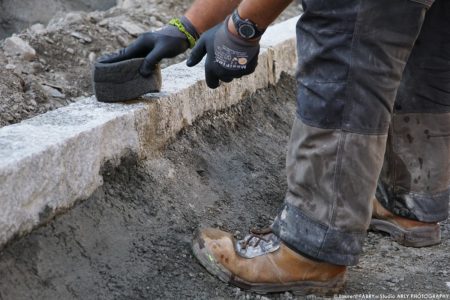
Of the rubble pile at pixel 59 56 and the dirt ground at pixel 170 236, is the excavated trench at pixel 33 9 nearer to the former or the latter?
the rubble pile at pixel 59 56

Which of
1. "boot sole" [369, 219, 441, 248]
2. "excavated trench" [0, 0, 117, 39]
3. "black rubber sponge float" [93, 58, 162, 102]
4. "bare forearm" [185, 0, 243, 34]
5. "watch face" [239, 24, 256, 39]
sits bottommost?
"excavated trench" [0, 0, 117, 39]

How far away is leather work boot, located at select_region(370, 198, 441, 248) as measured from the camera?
107 inches

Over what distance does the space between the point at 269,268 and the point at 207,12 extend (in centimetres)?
111

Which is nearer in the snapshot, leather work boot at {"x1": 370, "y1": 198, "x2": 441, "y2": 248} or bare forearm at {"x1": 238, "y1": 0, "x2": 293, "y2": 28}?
bare forearm at {"x1": 238, "y1": 0, "x2": 293, "y2": 28}

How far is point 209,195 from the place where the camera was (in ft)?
9.41

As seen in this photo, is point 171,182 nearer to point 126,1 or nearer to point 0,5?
point 126,1

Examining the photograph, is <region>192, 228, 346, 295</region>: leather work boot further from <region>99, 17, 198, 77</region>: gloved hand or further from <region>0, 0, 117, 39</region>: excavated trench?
<region>0, 0, 117, 39</region>: excavated trench

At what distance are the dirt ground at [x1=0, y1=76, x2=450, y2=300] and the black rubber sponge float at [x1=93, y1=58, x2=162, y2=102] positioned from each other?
28cm

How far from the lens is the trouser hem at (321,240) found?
2080 millimetres

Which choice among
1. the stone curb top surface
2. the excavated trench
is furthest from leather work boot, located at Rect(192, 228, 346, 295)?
the excavated trench

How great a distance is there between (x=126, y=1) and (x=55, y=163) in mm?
3390

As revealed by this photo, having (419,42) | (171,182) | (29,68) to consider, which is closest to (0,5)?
(29,68)

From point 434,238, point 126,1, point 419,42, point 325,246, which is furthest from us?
point 126,1

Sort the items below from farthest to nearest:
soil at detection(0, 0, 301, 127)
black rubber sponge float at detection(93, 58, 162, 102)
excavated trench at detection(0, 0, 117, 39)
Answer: excavated trench at detection(0, 0, 117, 39), soil at detection(0, 0, 301, 127), black rubber sponge float at detection(93, 58, 162, 102)
